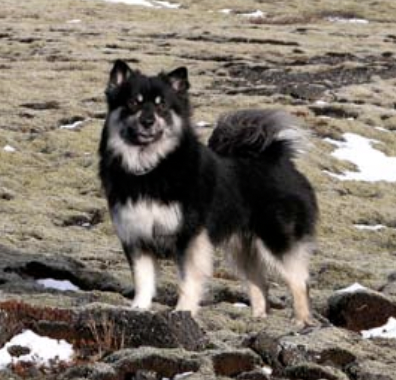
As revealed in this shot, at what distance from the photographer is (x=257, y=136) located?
1355cm

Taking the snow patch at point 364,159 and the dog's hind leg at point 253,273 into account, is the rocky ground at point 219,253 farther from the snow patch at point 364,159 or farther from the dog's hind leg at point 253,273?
the snow patch at point 364,159

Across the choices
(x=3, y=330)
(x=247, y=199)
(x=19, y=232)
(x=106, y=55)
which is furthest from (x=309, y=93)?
(x=3, y=330)

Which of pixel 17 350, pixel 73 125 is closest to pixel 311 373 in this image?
pixel 17 350

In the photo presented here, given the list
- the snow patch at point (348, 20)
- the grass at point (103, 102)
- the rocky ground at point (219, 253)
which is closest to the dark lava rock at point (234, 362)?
the rocky ground at point (219, 253)

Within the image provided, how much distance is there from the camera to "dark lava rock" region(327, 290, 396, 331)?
13594 mm

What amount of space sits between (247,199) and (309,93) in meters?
29.4

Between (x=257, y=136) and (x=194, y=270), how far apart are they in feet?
8.06

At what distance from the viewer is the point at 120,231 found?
1215 centimetres

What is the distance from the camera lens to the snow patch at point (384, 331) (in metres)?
12.9

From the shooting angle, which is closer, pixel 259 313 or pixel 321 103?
pixel 259 313

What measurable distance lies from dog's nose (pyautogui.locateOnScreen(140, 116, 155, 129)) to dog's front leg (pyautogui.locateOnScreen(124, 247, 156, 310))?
162 cm

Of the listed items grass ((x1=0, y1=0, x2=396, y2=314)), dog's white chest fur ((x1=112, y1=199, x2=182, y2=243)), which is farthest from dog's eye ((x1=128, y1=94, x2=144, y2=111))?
grass ((x1=0, y1=0, x2=396, y2=314))

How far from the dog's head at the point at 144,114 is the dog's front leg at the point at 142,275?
1063mm

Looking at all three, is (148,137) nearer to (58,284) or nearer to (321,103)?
(58,284)
